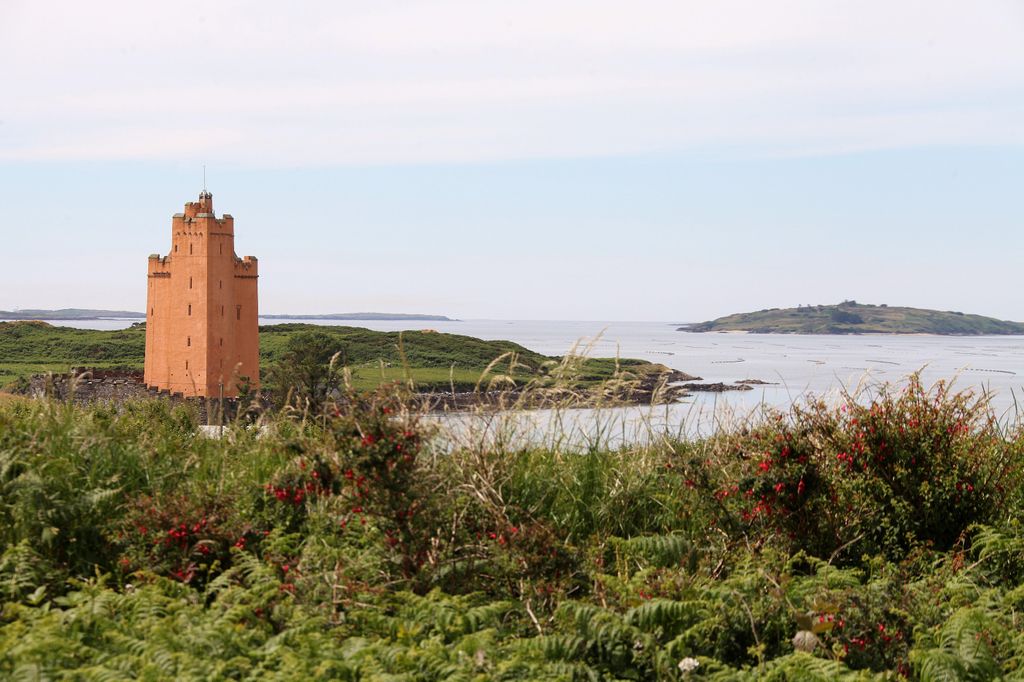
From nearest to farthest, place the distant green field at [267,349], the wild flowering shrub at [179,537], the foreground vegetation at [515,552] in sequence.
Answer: the foreground vegetation at [515,552], the wild flowering shrub at [179,537], the distant green field at [267,349]

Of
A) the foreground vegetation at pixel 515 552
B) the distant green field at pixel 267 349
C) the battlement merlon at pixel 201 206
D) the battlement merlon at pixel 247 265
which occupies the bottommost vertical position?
the distant green field at pixel 267 349

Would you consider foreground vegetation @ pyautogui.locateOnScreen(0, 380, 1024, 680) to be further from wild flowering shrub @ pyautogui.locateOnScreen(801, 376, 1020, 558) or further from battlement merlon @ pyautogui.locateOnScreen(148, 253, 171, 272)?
battlement merlon @ pyautogui.locateOnScreen(148, 253, 171, 272)

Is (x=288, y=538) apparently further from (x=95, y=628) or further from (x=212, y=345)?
(x=212, y=345)

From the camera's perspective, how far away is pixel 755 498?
6.67m

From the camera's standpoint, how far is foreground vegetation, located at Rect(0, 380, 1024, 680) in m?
4.77

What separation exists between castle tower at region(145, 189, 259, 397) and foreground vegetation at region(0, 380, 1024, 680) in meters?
54.2

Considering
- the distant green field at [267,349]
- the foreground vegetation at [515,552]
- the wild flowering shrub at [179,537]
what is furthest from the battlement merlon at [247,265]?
the wild flowering shrub at [179,537]

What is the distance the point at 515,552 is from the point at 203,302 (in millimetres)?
57750

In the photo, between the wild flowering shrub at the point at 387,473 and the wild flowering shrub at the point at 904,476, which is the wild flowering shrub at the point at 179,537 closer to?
the wild flowering shrub at the point at 387,473

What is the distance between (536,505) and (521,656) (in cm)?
241

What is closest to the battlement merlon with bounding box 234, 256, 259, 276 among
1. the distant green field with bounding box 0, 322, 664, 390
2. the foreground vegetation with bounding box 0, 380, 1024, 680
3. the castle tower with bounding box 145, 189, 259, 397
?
the castle tower with bounding box 145, 189, 259, 397

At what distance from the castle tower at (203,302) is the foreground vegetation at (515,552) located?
178 feet

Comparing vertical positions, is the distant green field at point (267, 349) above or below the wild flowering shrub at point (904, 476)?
below

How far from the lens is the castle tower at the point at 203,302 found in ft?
198
